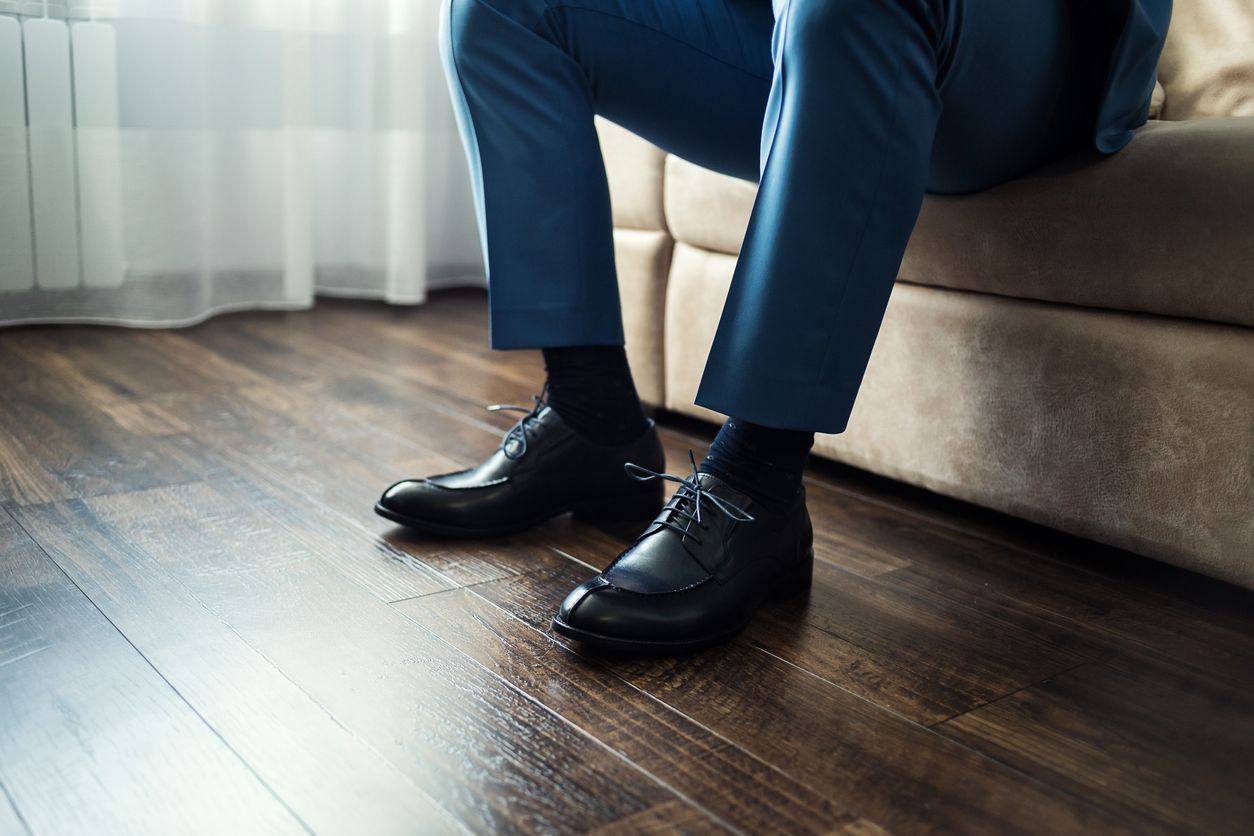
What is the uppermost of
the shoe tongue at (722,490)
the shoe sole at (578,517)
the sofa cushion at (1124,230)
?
the sofa cushion at (1124,230)

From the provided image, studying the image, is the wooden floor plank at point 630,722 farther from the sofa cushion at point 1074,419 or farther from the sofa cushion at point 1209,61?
the sofa cushion at point 1209,61

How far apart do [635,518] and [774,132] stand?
0.41m

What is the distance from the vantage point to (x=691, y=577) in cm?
78

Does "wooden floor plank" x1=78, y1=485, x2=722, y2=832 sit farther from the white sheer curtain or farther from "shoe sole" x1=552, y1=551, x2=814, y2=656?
the white sheer curtain

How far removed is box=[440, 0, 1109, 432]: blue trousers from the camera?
28.5 inches

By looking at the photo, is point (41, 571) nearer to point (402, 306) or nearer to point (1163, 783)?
point (1163, 783)

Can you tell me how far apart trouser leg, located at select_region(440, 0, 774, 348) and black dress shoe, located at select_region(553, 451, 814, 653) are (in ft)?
0.74

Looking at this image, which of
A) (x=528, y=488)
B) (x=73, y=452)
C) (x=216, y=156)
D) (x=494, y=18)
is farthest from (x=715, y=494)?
(x=216, y=156)

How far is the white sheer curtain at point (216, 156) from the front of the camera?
5.86 ft

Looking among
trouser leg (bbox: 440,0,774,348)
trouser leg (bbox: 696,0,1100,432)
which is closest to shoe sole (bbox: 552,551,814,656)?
trouser leg (bbox: 696,0,1100,432)

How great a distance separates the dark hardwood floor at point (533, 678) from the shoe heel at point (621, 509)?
0.06ft

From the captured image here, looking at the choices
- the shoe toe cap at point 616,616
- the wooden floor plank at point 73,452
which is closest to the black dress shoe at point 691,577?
the shoe toe cap at point 616,616

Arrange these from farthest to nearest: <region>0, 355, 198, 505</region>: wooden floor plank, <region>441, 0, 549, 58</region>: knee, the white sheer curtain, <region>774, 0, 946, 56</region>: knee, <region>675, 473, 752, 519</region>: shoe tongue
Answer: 1. the white sheer curtain
2. <region>0, 355, 198, 505</region>: wooden floor plank
3. <region>441, 0, 549, 58</region>: knee
4. <region>675, 473, 752, 519</region>: shoe tongue
5. <region>774, 0, 946, 56</region>: knee

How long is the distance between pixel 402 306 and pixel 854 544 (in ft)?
4.90
